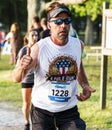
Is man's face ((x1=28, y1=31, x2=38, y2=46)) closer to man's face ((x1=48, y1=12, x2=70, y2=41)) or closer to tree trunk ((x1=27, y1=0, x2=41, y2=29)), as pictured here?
man's face ((x1=48, y1=12, x2=70, y2=41))

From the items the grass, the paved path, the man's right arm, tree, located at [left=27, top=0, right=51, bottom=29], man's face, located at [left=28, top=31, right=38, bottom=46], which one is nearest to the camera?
the man's right arm

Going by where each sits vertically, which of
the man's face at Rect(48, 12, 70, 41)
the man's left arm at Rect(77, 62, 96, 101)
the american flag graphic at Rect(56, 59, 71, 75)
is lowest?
the man's left arm at Rect(77, 62, 96, 101)

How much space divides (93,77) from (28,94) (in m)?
7.70

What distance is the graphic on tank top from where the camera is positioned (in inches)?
179

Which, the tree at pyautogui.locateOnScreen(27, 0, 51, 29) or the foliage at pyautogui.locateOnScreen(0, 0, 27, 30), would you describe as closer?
the tree at pyautogui.locateOnScreen(27, 0, 51, 29)

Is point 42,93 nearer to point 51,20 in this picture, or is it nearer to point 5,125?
point 51,20

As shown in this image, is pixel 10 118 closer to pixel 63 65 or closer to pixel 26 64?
pixel 63 65

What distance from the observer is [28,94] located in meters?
7.72

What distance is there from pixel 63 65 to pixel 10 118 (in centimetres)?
470

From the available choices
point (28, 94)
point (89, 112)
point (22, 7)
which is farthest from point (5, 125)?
point (22, 7)

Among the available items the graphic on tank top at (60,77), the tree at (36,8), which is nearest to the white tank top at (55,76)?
the graphic on tank top at (60,77)

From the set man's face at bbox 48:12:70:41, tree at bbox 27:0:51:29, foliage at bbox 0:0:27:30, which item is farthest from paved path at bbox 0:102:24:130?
foliage at bbox 0:0:27:30

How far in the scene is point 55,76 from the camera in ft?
15.0

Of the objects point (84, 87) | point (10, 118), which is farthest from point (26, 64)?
point (10, 118)
